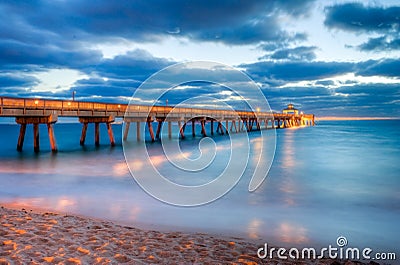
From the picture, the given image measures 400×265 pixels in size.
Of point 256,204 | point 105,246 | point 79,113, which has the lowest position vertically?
point 256,204

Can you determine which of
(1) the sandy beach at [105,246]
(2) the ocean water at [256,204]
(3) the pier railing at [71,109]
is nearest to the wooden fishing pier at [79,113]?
(3) the pier railing at [71,109]

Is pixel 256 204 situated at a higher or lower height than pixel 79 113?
lower

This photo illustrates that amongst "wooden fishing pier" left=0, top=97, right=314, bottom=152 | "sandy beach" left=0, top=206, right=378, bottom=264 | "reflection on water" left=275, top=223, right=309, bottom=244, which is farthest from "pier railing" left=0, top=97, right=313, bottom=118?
"reflection on water" left=275, top=223, right=309, bottom=244

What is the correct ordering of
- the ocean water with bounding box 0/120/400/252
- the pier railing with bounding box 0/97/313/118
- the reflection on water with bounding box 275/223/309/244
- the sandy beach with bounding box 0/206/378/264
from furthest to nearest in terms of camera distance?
the pier railing with bounding box 0/97/313/118 < the ocean water with bounding box 0/120/400/252 < the reflection on water with bounding box 275/223/309/244 < the sandy beach with bounding box 0/206/378/264

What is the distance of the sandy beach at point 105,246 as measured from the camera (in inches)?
191

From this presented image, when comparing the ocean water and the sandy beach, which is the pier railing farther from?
the sandy beach

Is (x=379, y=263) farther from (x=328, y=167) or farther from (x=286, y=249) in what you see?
(x=328, y=167)

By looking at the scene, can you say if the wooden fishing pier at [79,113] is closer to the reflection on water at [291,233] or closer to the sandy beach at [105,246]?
the sandy beach at [105,246]

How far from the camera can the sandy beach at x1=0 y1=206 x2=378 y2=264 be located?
4.86m

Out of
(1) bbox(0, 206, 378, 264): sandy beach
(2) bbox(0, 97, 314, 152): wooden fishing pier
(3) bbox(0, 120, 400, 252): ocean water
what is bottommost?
(3) bbox(0, 120, 400, 252): ocean water

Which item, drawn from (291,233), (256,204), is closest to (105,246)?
(291,233)

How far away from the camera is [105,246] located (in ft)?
17.8

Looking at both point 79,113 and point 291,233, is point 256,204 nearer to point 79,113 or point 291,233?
point 291,233

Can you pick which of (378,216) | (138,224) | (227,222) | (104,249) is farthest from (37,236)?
(378,216)
